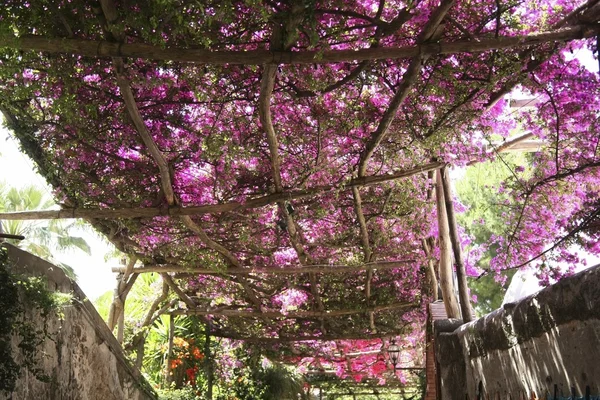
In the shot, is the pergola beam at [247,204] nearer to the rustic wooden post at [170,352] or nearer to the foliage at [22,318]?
the foliage at [22,318]

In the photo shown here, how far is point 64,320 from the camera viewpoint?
586 centimetres

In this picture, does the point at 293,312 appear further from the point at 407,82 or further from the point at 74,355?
the point at 407,82

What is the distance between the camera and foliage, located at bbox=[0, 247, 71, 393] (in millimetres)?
4516

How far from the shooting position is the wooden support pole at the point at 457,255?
6117 mm

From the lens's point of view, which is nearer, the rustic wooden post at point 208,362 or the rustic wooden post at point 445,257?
the rustic wooden post at point 445,257

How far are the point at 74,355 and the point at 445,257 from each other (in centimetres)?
380

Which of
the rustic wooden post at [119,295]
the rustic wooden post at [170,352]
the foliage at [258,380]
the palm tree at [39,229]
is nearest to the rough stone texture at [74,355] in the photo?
the rustic wooden post at [119,295]

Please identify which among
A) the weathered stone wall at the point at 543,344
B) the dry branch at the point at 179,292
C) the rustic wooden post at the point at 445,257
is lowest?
the weathered stone wall at the point at 543,344

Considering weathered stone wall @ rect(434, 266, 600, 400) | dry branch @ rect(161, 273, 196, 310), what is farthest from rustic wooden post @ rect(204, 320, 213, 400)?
weathered stone wall @ rect(434, 266, 600, 400)

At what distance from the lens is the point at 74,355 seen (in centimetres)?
603

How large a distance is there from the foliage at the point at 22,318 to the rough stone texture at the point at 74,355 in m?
0.08

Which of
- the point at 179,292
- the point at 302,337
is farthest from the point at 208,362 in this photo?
the point at 179,292

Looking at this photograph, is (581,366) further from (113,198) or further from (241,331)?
(241,331)

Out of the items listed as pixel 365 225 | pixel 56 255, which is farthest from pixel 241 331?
pixel 56 255
